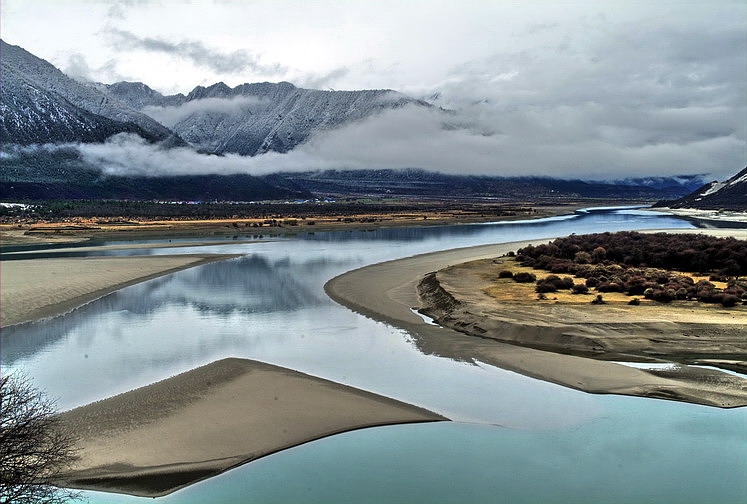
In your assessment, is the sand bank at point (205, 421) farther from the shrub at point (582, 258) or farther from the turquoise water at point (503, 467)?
the shrub at point (582, 258)

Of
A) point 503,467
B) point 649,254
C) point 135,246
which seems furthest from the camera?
point 135,246

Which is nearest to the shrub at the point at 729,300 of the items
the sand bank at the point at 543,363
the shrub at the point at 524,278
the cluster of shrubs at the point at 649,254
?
the sand bank at the point at 543,363

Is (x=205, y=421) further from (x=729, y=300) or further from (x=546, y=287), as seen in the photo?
(x=729, y=300)

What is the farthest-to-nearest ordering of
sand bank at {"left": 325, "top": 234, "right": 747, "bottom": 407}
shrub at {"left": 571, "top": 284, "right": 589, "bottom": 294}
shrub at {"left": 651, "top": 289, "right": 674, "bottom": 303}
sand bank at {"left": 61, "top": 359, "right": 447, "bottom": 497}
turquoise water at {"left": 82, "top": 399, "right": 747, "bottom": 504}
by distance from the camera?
shrub at {"left": 571, "top": 284, "right": 589, "bottom": 294}
shrub at {"left": 651, "top": 289, "right": 674, "bottom": 303}
sand bank at {"left": 325, "top": 234, "right": 747, "bottom": 407}
sand bank at {"left": 61, "top": 359, "right": 447, "bottom": 497}
turquoise water at {"left": 82, "top": 399, "right": 747, "bottom": 504}

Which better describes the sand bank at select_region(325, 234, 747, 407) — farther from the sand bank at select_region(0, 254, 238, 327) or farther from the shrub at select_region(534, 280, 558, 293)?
the sand bank at select_region(0, 254, 238, 327)

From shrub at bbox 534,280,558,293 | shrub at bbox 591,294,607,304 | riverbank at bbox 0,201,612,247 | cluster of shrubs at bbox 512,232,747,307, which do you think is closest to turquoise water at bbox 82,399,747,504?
shrub at bbox 591,294,607,304

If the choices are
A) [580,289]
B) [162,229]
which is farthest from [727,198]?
[580,289]

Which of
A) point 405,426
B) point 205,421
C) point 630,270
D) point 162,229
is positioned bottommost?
point 405,426
